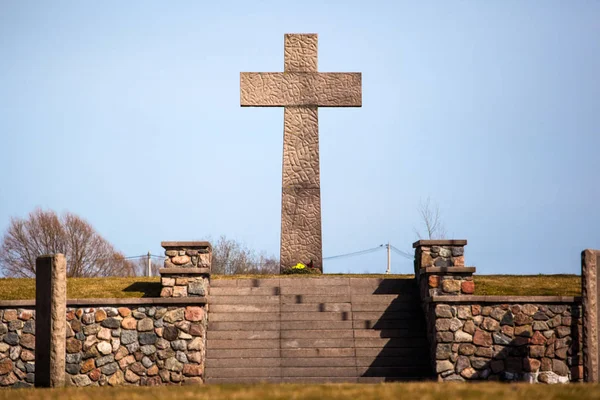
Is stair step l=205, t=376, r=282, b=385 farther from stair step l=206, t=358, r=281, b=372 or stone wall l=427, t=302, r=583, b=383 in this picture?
stone wall l=427, t=302, r=583, b=383

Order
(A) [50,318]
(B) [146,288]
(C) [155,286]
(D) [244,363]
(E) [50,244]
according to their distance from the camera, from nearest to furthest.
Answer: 1. (A) [50,318]
2. (D) [244,363]
3. (B) [146,288]
4. (C) [155,286]
5. (E) [50,244]

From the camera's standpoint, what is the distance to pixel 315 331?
16.7 metres

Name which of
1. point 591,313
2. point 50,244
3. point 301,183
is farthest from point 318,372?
point 50,244

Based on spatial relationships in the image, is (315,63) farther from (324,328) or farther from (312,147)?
(324,328)

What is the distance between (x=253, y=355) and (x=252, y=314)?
1144 millimetres

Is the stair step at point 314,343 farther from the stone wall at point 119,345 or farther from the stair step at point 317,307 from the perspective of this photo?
the stone wall at point 119,345

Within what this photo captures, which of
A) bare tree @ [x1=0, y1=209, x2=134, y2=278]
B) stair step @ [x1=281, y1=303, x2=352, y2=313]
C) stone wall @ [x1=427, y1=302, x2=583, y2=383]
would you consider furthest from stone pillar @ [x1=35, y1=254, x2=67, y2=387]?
bare tree @ [x1=0, y1=209, x2=134, y2=278]

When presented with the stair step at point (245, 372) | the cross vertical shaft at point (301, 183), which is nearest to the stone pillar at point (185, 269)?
the stair step at point (245, 372)

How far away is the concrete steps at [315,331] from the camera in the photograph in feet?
51.9

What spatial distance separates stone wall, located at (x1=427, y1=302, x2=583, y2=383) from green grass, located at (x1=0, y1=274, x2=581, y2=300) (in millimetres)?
1120

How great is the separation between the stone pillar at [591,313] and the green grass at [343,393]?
10.2 ft

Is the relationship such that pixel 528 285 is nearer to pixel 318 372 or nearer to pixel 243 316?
pixel 318 372

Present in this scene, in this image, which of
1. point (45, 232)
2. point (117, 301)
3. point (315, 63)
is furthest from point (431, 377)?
point (45, 232)

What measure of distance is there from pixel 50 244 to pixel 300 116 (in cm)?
1483
